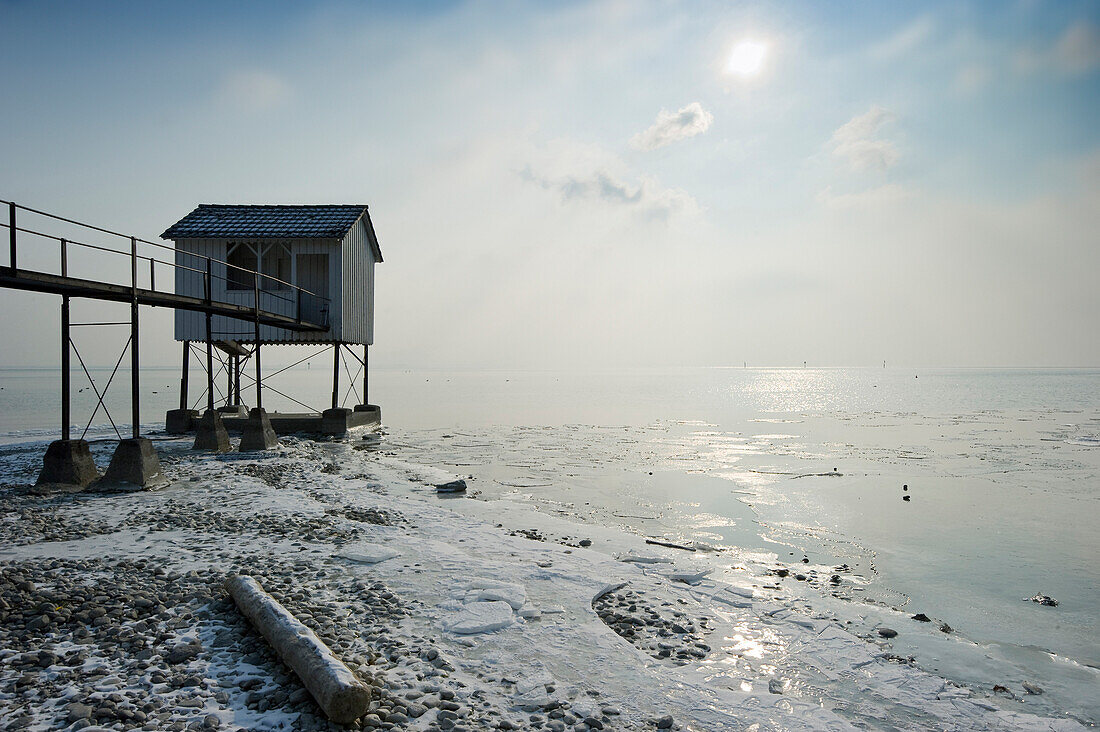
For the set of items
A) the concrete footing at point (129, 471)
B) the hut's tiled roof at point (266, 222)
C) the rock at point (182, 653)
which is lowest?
the rock at point (182, 653)

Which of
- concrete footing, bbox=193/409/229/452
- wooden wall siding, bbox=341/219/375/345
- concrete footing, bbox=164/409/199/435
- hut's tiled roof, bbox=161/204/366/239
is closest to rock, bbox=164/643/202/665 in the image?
concrete footing, bbox=193/409/229/452

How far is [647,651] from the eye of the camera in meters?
6.16

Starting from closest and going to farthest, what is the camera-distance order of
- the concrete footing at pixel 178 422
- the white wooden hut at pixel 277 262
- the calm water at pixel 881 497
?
the calm water at pixel 881 497, the concrete footing at pixel 178 422, the white wooden hut at pixel 277 262

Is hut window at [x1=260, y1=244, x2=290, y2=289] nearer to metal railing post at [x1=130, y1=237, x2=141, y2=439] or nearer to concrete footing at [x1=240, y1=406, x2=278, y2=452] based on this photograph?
concrete footing at [x1=240, y1=406, x2=278, y2=452]

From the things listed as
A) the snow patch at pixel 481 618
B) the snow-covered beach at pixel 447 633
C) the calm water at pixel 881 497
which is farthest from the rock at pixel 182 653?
the calm water at pixel 881 497

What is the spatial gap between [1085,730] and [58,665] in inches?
336

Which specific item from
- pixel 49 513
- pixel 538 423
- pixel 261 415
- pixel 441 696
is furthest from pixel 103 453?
pixel 538 423

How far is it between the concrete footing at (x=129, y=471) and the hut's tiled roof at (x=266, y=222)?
40.2ft

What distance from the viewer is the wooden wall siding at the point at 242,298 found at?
74.5ft

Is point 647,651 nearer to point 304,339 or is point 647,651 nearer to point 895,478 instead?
point 895,478

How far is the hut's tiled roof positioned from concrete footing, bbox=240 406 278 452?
7.82m

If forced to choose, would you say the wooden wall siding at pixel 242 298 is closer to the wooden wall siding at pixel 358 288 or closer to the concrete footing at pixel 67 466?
the wooden wall siding at pixel 358 288

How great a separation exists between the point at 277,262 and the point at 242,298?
10.6ft

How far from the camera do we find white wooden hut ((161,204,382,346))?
22.8m
